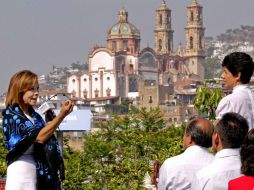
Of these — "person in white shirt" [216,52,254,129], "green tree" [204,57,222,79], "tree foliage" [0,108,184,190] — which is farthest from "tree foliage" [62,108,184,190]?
"green tree" [204,57,222,79]

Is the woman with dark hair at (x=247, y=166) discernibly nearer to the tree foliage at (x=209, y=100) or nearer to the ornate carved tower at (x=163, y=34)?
the tree foliage at (x=209, y=100)

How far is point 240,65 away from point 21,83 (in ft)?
3.27

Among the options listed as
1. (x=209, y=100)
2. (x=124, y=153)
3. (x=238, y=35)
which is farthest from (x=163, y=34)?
(x=209, y=100)

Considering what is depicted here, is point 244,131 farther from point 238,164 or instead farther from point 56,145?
point 56,145

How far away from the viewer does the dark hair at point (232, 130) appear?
4543mm

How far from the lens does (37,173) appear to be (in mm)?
5188

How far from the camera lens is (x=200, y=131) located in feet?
16.8

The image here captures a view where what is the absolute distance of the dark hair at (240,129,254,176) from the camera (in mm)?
4074

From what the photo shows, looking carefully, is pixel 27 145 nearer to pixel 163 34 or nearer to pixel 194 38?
pixel 194 38

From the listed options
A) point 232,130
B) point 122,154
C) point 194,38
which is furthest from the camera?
point 194,38

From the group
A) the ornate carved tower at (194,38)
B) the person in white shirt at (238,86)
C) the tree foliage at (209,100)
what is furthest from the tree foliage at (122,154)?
the ornate carved tower at (194,38)

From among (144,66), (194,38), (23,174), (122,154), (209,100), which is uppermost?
(194,38)

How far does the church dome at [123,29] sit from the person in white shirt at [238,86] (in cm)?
10500

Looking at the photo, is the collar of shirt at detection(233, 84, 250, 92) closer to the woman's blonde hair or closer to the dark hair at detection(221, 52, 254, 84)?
the dark hair at detection(221, 52, 254, 84)
